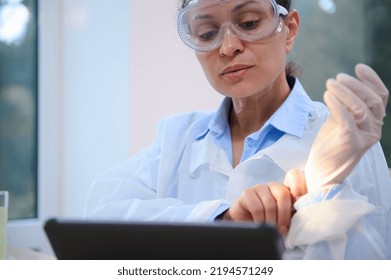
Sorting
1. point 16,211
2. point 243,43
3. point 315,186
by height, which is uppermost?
point 243,43

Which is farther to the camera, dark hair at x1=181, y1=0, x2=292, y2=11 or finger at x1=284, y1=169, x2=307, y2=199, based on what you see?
dark hair at x1=181, y1=0, x2=292, y2=11

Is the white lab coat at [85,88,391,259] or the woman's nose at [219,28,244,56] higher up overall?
the woman's nose at [219,28,244,56]

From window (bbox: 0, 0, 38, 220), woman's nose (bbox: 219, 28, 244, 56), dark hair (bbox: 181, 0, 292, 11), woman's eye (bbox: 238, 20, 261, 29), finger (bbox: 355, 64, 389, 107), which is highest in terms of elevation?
dark hair (bbox: 181, 0, 292, 11)

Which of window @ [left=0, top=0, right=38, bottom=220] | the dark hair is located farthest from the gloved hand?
window @ [left=0, top=0, right=38, bottom=220]

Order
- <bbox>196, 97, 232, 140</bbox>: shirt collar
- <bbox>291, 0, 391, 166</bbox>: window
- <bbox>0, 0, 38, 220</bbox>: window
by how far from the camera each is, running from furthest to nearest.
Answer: <bbox>0, 0, 38, 220</bbox>: window < <bbox>291, 0, 391, 166</bbox>: window < <bbox>196, 97, 232, 140</bbox>: shirt collar

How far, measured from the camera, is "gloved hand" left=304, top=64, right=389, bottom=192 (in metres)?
0.82

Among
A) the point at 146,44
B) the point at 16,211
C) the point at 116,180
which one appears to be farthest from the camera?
the point at 16,211

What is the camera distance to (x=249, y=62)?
108 centimetres

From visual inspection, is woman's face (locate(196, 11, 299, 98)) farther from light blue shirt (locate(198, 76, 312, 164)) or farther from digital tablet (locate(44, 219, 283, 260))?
digital tablet (locate(44, 219, 283, 260))

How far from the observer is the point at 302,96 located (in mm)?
1167

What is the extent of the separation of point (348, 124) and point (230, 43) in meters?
0.33
